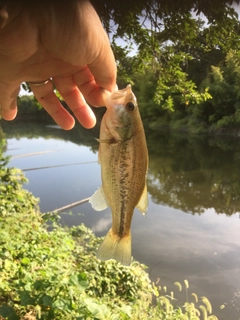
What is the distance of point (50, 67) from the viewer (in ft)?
5.05

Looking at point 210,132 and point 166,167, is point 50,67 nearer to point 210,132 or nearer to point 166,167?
point 166,167

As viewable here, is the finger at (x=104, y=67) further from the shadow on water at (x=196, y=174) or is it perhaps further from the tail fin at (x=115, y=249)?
the shadow on water at (x=196, y=174)

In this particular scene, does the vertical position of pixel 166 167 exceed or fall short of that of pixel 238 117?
it falls short

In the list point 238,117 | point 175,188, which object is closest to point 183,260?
point 175,188

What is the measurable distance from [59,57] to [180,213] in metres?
7.61

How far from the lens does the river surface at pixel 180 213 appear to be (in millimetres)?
5648

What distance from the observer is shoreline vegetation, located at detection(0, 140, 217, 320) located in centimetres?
258

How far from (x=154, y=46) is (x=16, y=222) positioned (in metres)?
3.06

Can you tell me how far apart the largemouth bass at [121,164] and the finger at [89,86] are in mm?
137

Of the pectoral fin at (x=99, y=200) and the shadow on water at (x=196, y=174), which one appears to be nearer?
the pectoral fin at (x=99, y=200)

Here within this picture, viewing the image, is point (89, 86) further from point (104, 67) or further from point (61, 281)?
point (61, 281)

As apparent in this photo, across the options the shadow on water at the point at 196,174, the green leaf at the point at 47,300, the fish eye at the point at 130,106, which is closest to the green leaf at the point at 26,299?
the green leaf at the point at 47,300

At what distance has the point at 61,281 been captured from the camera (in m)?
2.70

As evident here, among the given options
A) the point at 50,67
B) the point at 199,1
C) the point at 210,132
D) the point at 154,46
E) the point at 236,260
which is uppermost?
the point at 210,132
